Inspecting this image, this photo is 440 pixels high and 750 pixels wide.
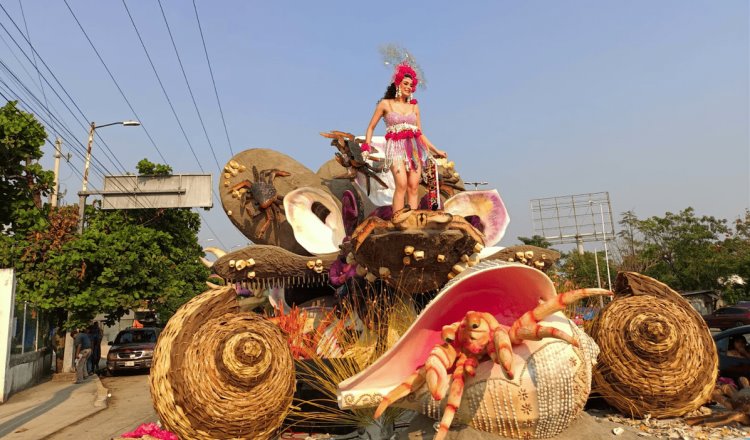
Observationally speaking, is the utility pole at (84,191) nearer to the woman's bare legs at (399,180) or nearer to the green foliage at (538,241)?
the woman's bare legs at (399,180)

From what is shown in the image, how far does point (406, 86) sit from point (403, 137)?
53 centimetres

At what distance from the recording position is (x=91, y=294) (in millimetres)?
12945

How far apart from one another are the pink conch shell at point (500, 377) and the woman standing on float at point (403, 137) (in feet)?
6.89

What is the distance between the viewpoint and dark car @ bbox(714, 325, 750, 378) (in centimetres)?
648

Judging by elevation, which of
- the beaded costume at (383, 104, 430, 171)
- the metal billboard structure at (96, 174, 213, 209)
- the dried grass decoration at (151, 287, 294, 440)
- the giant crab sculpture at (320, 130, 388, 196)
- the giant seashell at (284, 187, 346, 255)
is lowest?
the dried grass decoration at (151, 287, 294, 440)

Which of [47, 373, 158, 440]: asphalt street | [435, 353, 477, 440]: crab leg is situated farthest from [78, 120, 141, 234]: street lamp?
[435, 353, 477, 440]: crab leg

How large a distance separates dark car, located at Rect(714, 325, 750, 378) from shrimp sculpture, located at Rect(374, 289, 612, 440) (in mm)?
5500

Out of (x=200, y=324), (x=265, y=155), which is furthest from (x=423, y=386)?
(x=265, y=155)

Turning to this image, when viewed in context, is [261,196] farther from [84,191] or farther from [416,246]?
[84,191]

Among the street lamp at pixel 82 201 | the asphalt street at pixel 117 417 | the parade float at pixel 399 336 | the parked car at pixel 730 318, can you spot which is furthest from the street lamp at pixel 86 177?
the parked car at pixel 730 318

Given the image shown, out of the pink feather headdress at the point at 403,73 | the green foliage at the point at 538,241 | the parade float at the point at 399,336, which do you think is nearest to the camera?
the parade float at the point at 399,336

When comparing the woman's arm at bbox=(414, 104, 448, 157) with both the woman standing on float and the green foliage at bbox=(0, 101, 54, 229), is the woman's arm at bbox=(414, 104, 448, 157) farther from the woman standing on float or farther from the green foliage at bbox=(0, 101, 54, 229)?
the green foliage at bbox=(0, 101, 54, 229)

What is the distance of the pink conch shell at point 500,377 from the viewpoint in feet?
8.61

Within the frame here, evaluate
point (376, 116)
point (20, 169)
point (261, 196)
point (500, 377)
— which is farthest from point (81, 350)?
point (500, 377)
